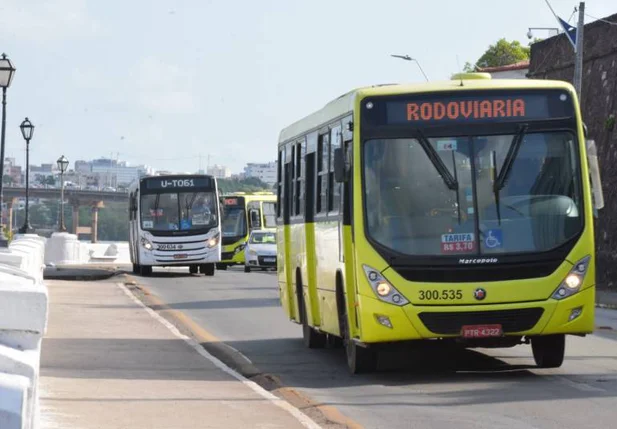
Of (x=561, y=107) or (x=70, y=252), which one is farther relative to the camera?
(x=70, y=252)

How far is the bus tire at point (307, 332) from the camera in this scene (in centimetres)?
1877

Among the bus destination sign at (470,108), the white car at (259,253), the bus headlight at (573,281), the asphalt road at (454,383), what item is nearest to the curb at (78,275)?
the white car at (259,253)

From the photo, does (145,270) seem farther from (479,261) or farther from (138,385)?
(138,385)

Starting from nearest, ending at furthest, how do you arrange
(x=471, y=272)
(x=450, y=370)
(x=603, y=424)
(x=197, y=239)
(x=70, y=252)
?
(x=603, y=424), (x=471, y=272), (x=450, y=370), (x=197, y=239), (x=70, y=252)

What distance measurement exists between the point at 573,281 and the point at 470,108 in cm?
192

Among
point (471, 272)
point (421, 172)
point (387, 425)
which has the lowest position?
point (387, 425)

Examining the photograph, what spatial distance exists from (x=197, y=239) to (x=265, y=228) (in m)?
16.8

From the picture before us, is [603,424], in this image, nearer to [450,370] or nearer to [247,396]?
[247,396]

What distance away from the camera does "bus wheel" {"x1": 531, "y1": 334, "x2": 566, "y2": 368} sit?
1543 centimetres

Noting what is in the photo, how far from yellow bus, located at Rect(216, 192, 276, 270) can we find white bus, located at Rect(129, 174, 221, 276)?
17.0 m

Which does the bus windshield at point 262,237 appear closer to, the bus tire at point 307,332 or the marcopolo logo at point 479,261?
the bus tire at point 307,332

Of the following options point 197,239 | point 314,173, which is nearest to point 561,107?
point 314,173

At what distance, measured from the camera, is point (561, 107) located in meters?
15.2

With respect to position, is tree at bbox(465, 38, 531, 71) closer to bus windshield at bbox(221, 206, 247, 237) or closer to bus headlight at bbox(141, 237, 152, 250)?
bus windshield at bbox(221, 206, 247, 237)
